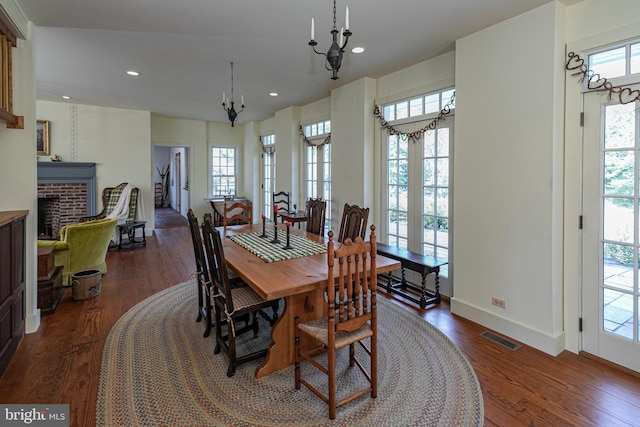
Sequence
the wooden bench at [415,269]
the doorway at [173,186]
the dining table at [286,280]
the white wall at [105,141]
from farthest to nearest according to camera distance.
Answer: the doorway at [173,186] → the white wall at [105,141] → the wooden bench at [415,269] → the dining table at [286,280]

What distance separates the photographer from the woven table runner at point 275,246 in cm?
269

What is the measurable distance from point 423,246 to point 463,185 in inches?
41.5

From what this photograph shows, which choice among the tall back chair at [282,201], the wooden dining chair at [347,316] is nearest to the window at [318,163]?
the tall back chair at [282,201]

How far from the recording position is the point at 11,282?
2.53 m

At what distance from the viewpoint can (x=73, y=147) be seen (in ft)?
21.0

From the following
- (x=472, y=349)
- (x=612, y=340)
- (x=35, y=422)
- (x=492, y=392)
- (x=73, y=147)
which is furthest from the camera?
(x=73, y=147)

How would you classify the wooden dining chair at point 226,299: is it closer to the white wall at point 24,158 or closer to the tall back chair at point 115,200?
the white wall at point 24,158

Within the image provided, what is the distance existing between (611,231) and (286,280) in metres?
2.36

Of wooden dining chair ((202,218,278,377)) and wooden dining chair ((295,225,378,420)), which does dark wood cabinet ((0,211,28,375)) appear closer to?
wooden dining chair ((202,218,278,377))

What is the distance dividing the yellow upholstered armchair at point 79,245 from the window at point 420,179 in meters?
3.54

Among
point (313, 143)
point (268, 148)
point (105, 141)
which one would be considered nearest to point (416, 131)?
point (313, 143)

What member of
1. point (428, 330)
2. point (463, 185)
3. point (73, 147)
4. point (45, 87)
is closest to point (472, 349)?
point (428, 330)

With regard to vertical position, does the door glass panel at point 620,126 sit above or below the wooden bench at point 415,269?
above

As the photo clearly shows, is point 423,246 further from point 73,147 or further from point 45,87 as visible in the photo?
point 73,147
